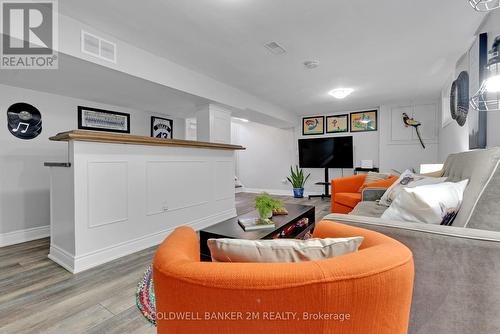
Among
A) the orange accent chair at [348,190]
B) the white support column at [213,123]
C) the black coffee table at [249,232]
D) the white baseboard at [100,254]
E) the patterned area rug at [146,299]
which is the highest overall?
the white support column at [213,123]

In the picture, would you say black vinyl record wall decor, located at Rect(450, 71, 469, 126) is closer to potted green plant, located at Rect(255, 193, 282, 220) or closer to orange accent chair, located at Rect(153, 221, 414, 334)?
potted green plant, located at Rect(255, 193, 282, 220)

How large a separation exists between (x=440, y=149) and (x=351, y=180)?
8.72 feet

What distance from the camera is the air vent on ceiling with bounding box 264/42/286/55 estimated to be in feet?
8.77

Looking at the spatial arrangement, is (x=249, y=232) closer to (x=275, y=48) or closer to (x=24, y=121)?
(x=275, y=48)

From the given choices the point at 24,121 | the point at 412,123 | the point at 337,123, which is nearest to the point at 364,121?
the point at 337,123

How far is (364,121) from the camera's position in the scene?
232 inches

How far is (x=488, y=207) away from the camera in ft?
3.41

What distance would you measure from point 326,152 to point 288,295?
5.97m

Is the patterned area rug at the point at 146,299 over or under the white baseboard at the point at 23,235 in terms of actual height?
under

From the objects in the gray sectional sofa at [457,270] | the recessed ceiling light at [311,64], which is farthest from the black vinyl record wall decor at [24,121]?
the gray sectional sofa at [457,270]

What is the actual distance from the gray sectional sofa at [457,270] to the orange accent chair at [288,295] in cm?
49

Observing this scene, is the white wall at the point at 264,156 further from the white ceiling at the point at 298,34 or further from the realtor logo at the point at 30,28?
the realtor logo at the point at 30,28

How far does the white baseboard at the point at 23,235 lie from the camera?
283 centimetres

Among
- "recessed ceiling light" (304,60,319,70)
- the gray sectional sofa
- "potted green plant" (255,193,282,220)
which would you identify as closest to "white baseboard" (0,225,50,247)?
"potted green plant" (255,193,282,220)
